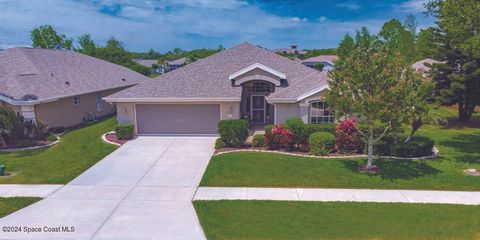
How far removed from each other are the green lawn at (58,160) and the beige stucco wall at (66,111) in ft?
5.37

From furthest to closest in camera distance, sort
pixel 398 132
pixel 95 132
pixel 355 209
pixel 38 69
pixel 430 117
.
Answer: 1. pixel 38 69
2. pixel 95 132
3. pixel 398 132
4. pixel 430 117
5. pixel 355 209

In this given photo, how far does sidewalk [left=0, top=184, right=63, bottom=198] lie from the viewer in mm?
11969

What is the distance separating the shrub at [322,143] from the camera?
16.2 meters

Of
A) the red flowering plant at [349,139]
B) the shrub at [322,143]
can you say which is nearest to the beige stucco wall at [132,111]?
the shrub at [322,143]

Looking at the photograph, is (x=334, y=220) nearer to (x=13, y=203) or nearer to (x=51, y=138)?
(x=13, y=203)

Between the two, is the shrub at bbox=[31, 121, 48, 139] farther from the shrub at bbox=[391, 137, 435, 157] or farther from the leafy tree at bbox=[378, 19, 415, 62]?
the leafy tree at bbox=[378, 19, 415, 62]

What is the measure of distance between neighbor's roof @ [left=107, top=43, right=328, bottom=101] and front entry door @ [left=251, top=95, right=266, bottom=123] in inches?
84.9

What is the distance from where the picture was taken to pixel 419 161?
15336 millimetres

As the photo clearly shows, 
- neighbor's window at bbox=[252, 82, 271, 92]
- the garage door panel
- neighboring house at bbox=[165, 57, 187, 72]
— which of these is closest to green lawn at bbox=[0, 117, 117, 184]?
the garage door panel

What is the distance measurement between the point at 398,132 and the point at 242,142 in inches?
295

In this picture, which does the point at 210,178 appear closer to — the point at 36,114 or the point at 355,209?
the point at 355,209

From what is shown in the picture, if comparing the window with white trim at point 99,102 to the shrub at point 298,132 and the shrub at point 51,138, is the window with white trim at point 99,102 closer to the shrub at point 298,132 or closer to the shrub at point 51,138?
the shrub at point 51,138

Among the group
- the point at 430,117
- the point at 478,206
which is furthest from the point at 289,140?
the point at 478,206

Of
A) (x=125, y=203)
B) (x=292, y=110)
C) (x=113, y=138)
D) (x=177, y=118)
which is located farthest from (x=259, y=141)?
(x=113, y=138)
